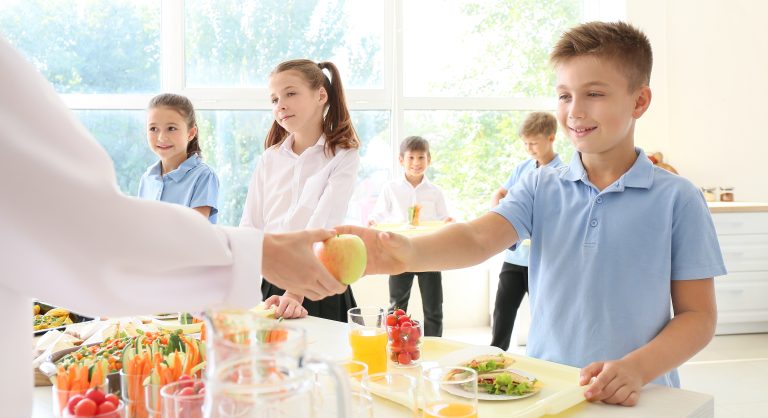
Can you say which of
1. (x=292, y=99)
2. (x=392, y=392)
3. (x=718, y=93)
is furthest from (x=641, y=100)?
(x=718, y=93)

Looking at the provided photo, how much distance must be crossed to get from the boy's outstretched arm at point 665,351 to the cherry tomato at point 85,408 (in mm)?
788

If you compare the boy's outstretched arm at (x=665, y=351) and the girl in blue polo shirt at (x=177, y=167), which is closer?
the boy's outstretched arm at (x=665, y=351)

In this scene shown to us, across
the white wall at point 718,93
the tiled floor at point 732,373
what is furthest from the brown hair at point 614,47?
the white wall at point 718,93

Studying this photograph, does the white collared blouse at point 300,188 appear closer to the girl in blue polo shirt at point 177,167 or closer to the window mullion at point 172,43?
the girl in blue polo shirt at point 177,167

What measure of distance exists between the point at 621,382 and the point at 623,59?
30.7 inches

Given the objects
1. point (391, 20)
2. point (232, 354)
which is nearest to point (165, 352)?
point (232, 354)

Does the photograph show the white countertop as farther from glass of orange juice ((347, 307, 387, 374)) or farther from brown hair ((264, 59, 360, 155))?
brown hair ((264, 59, 360, 155))

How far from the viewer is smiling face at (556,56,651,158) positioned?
1.49 meters

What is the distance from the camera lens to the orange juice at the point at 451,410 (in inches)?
36.6

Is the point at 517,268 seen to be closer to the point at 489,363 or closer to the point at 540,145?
the point at 540,145

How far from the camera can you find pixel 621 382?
1.11m

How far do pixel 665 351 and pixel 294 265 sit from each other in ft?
2.67

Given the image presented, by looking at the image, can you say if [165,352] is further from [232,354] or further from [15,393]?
[232,354]

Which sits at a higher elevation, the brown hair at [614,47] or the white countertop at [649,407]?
the brown hair at [614,47]
